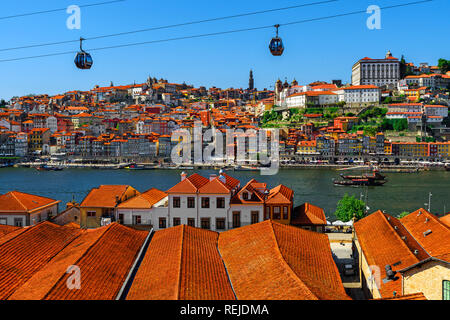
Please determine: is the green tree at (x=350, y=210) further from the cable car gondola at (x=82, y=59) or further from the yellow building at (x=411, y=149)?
the yellow building at (x=411, y=149)

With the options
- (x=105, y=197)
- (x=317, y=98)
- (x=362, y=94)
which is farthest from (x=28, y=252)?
(x=317, y=98)

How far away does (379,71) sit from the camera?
5316 cm

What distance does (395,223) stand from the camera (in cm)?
716

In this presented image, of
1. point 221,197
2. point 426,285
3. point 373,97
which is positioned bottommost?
point 426,285

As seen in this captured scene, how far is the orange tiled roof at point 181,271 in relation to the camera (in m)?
3.88

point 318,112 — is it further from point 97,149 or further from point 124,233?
point 124,233

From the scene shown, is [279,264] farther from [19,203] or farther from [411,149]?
[411,149]

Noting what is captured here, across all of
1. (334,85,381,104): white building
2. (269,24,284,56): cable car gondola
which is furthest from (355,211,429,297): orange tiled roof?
(334,85,381,104): white building

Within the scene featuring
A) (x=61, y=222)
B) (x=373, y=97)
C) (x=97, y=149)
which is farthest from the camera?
(x=373, y=97)

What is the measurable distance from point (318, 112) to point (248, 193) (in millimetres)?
43375

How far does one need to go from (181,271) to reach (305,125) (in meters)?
42.9

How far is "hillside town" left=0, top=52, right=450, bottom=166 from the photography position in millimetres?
41188
